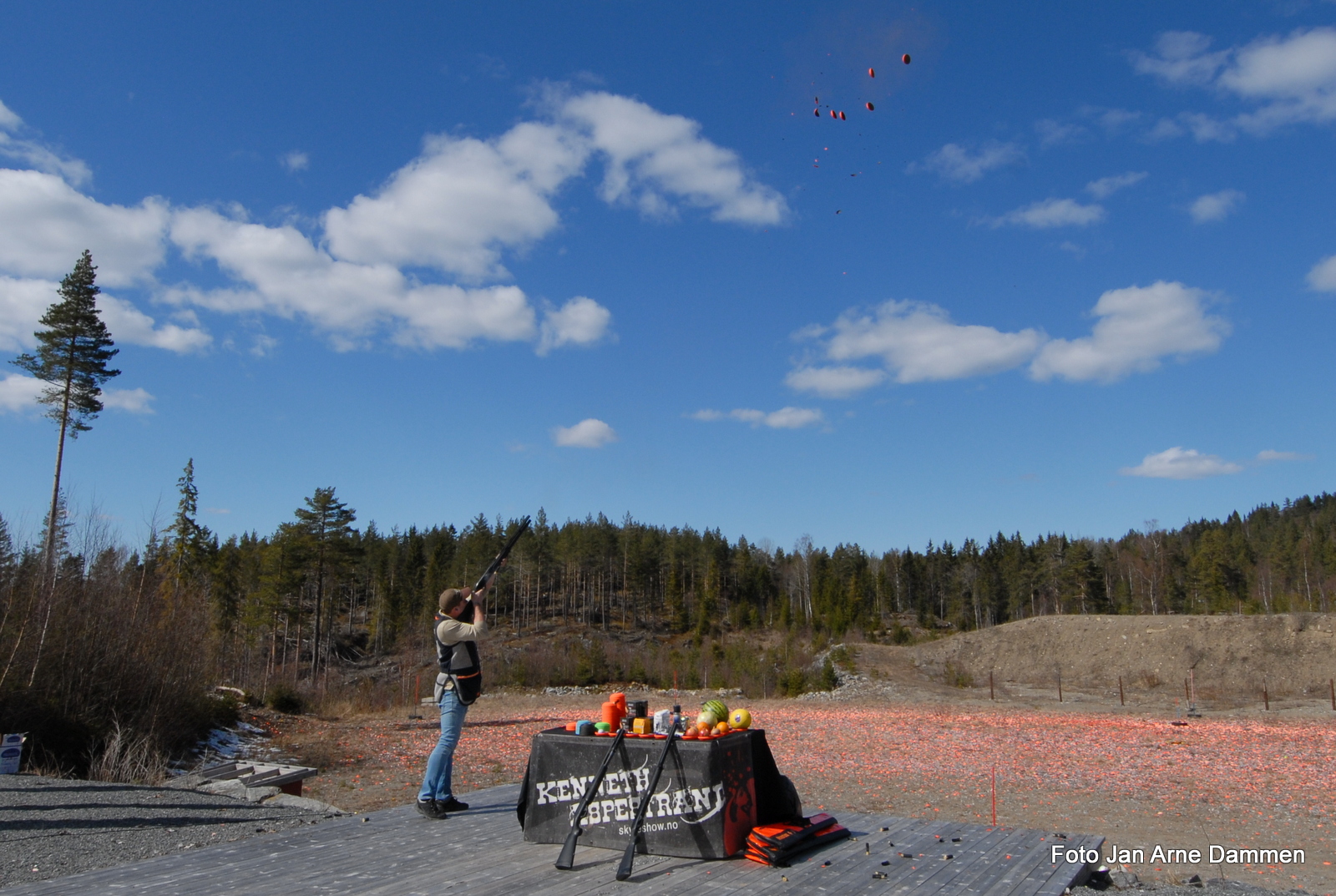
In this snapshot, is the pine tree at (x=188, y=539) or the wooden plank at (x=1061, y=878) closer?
the wooden plank at (x=1061, y=878)

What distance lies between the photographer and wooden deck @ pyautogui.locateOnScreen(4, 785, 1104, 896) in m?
5.09

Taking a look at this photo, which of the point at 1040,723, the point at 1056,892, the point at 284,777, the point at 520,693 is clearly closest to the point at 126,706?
the point at 284,777

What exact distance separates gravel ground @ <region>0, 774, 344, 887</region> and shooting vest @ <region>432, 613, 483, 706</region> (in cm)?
169

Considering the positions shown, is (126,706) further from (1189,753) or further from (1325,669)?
(1325,669)

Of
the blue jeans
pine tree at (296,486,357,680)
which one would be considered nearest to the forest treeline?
pine tree at (296,486,357,680)

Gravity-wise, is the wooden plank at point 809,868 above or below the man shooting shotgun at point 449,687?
below

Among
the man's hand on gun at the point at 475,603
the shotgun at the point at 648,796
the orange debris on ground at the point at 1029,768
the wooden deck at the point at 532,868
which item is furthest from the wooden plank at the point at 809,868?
the man's hand on gun at the point at 475,603

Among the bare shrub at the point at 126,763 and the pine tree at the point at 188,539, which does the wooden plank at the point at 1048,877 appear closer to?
the bare shrub at the point at 126,763

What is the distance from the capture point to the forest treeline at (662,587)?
48750 millimetres

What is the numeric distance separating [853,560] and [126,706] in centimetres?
10000

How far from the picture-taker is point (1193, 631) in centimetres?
4544

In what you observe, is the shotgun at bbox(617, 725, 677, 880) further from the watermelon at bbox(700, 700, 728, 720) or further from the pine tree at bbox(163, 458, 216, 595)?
the pine tree at bbox(163, 458, 216, 595)

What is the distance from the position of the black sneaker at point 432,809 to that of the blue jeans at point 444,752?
0.04 meters

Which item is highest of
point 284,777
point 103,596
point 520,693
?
point 103,596
